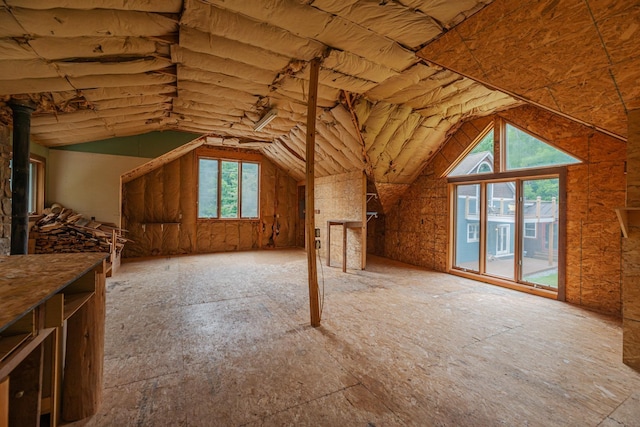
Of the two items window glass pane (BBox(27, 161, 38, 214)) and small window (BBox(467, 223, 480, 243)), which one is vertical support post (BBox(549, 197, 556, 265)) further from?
window glass pane (BBox(27, 161, 38, 214))

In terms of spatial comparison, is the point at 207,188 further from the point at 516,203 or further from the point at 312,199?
the point at 516,203

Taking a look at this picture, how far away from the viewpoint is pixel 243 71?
3.27m

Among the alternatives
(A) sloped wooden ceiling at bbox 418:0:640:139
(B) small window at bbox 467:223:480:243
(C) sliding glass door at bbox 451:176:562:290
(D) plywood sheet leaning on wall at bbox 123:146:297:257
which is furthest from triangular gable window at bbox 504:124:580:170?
(D) plywood sheet leaning on wall at bbox 123:146:297:257

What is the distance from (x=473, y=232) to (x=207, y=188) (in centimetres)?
670

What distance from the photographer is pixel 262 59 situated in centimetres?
300

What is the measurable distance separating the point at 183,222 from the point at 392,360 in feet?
21.7

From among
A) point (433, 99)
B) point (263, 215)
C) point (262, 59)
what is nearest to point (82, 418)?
point (262, 59)

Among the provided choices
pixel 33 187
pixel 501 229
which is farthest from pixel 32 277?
pixel 501 229

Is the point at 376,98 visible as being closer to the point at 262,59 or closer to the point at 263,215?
the point at 262,59

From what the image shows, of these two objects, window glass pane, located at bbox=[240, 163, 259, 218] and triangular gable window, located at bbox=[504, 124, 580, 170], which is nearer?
triangular gable window, located at bbox=[504, 124, 580, 170]

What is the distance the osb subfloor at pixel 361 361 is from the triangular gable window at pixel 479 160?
2257 mm

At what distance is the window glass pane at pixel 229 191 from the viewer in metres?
7.72

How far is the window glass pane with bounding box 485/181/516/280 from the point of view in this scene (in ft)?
14.8

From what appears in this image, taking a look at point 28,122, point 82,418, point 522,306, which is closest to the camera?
point 82,418
